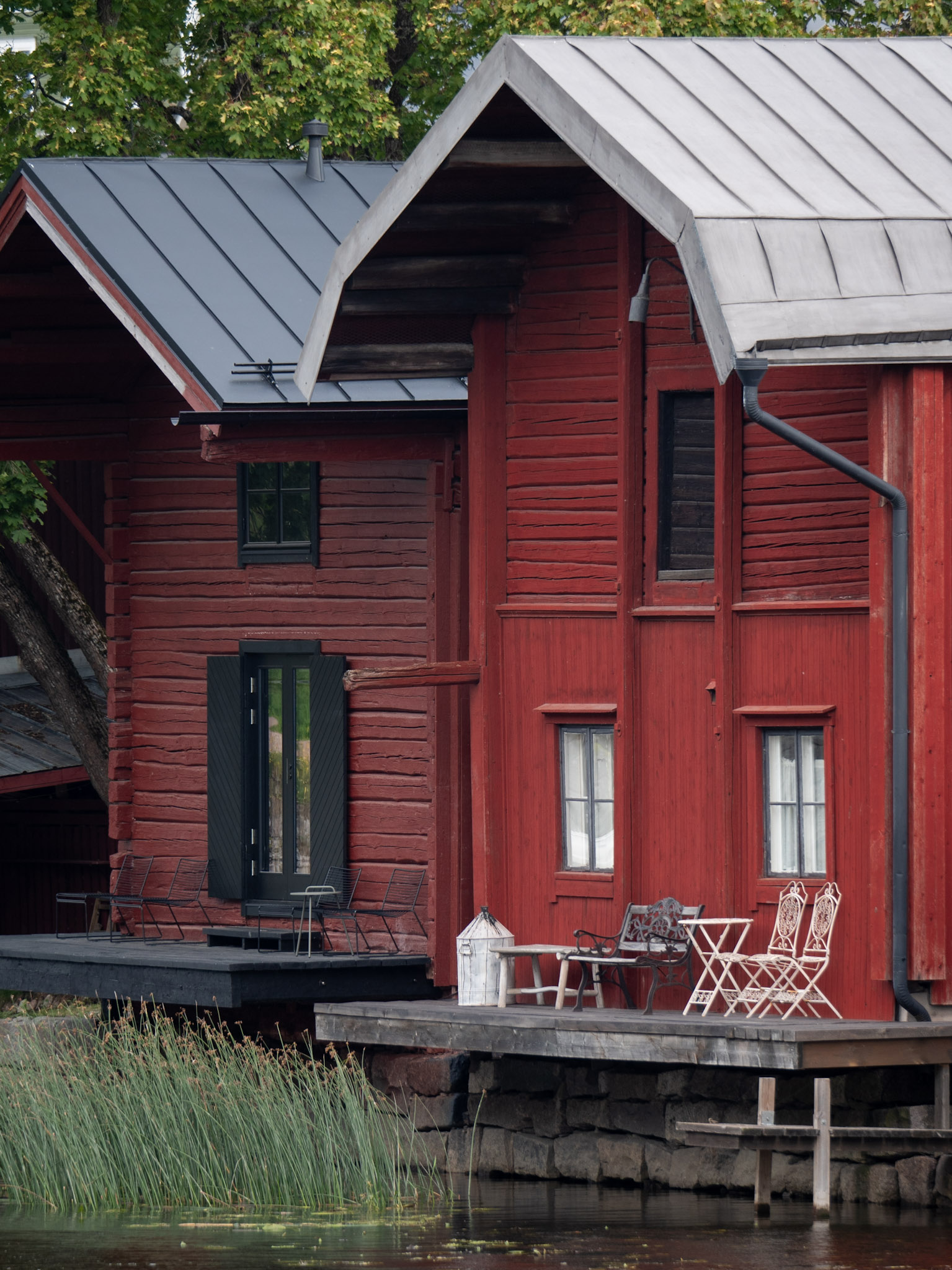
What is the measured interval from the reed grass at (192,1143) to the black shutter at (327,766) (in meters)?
3.51

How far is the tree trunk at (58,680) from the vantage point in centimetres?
2458

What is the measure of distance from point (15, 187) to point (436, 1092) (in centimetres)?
798

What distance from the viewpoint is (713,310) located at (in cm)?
1421

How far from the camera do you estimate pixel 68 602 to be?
25234 mm

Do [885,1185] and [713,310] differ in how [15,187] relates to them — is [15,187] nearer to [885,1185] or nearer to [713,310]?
[713,310]

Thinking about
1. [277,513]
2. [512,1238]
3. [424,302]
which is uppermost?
[424,302]

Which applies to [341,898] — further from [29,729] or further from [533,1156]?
[29,729]

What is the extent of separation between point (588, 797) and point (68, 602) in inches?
382

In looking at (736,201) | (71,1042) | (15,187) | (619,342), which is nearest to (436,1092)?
(71,1042)

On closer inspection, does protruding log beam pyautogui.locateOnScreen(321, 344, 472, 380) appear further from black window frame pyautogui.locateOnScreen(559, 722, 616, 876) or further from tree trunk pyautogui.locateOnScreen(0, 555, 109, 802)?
tree trunk pyautogui.locateOnScreen(0, 555, 109, 802)

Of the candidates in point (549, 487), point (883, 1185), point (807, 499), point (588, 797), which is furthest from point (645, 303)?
point (883, 1185)

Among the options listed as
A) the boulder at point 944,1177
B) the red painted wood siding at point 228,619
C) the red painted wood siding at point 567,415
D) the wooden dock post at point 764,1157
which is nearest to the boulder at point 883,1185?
the boulder at point 944,1177

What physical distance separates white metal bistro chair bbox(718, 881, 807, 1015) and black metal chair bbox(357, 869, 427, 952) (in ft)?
12.1

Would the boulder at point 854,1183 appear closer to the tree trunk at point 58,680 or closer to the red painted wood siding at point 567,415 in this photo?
the red painted wood siding at point 567,415
